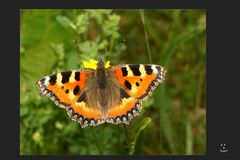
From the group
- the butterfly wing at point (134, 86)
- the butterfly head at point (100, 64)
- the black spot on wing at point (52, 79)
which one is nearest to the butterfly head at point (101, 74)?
the butterfly head at point (100, 64)

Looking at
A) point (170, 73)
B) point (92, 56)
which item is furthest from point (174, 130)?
point (92, 56)

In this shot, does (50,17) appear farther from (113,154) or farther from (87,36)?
(113,154)

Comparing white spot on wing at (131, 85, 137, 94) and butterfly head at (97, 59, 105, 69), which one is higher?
butterfly head at (97, 59, 105, 69)

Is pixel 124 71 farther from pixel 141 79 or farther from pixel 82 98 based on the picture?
pixel 82 98

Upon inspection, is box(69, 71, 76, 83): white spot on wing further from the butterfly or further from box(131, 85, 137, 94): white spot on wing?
box(131, 85, 137, 94): white spot on wing

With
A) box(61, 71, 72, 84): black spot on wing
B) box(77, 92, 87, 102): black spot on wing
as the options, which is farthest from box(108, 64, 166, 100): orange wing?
box(61, 71, 72, 84): black spot on wing

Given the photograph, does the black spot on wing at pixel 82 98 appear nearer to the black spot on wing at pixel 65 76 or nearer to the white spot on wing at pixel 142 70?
the black spot on wing at pixel 65 76
